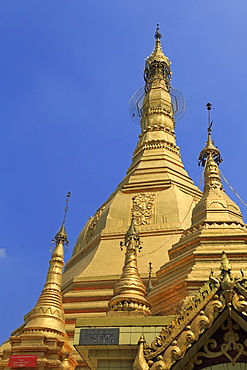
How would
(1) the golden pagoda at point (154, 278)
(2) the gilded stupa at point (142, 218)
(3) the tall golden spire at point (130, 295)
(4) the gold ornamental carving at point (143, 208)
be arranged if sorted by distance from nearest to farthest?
(1) the golden pagoda at point (154, 278) → (3) the tall golden spire at point (130, 295) → (2) the gilded stupa at point (142, 218) → (4) the gold ornamental carving at point (143, 208)

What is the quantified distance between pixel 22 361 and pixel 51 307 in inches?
95.9

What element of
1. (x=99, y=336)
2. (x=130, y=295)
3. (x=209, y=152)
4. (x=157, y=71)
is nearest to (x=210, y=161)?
(x=209, y=152)

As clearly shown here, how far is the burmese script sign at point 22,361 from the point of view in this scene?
621 inches

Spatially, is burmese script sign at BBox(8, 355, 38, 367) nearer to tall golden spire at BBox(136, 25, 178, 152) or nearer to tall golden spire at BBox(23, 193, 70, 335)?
tall golden spire at BBox(23, 193, 70, 335)

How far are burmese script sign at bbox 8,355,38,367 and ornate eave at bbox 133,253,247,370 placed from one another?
8332 millimetres

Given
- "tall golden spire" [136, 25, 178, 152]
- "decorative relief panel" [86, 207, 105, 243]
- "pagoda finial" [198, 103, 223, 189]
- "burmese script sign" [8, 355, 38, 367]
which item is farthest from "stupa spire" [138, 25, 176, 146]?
"burmese script sign" [8, 355, 38, 367]

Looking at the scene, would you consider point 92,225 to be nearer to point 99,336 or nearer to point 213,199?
point 213,199

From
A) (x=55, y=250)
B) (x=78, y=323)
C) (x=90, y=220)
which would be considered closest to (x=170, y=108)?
(x=90, y=220)

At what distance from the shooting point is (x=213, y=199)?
18.5 meters

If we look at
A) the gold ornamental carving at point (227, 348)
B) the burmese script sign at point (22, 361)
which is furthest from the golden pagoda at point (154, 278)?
the burmese script sign at point (22, 361)

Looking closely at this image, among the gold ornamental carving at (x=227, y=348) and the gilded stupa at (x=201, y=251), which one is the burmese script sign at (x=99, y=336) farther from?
the gilded stupa at (x=201, y=251)

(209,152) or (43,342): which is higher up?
(209,152)

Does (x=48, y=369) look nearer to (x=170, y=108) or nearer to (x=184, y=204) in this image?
(x=184, y=204)

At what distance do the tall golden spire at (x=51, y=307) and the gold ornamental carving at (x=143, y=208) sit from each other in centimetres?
480
